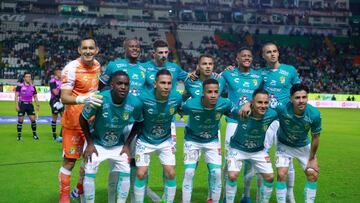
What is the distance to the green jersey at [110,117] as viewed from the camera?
5.57 meters

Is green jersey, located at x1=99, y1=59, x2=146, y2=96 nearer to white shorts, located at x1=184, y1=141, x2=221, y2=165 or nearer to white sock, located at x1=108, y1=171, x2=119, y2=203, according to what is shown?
white shorts, located at x1=184, y1=141, x2=221, y2=165

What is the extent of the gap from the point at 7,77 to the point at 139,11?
19.0 m

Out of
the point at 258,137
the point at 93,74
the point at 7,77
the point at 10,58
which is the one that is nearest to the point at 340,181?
the point at 258,137

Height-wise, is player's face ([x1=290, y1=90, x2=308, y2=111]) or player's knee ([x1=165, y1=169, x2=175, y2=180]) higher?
player's face ([x1=290, y1=90, x2=308, y2=111])

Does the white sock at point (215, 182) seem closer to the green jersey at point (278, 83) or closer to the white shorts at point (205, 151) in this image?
the white shorts at point (205, 151)

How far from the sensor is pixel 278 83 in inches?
279

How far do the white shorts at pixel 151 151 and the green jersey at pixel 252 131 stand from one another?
1027 mm

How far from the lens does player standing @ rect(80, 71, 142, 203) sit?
5.52 m

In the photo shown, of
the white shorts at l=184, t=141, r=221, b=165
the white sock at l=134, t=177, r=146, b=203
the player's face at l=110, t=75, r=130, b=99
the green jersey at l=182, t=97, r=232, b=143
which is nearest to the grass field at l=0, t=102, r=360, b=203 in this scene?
the white shorts at l=184, t=141, r=221, b=165

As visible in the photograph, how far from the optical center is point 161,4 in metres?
49.2

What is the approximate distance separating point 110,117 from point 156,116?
0.71 m

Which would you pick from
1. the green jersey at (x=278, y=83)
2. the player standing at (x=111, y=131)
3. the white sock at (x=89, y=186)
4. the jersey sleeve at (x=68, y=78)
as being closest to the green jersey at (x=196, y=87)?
the green jersey at (x=278, y=83)

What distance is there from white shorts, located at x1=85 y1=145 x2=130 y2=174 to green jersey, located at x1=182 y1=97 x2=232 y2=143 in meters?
1.21

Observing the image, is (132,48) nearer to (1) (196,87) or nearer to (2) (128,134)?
(1) (196,87)
